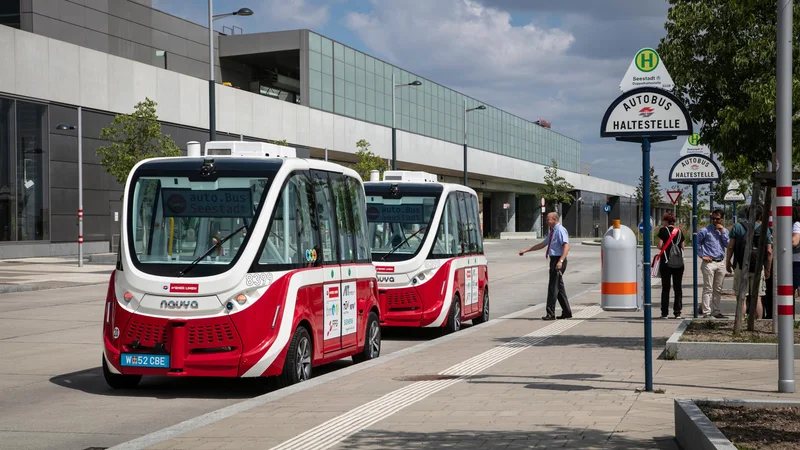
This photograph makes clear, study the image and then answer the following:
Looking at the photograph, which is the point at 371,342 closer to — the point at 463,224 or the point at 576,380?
the point at 576,380

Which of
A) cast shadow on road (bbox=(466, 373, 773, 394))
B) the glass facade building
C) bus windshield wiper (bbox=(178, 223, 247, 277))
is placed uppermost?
the glass facade building

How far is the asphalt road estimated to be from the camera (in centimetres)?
802

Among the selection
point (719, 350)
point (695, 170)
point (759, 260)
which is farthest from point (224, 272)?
point (695, 170)

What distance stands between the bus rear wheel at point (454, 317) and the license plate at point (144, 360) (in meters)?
6.71

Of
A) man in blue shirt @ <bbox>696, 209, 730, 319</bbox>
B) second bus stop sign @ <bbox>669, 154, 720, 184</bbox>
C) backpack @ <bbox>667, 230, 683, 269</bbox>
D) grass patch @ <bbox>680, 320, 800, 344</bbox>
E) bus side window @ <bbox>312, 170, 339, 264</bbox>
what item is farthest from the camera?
backpack @ <bbox>667, 230, 683, 269</bbox>

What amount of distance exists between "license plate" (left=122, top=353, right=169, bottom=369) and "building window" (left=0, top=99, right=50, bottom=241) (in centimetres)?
3078

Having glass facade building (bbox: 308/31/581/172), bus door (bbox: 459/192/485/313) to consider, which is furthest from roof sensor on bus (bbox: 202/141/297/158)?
glass facade building (bbox: 308/31/581/172)

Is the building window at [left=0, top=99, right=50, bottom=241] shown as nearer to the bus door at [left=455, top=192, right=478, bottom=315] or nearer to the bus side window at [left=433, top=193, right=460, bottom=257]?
the bus door at [left=455, top=192, right=478, bottom=315]

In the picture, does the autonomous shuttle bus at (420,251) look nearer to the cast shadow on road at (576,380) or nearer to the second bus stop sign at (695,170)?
the second bus stop sign at (695,170)

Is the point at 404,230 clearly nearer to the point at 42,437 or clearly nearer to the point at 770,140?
the point at 770,140

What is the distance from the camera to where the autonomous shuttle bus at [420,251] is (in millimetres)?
15203

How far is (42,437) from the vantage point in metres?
7.76

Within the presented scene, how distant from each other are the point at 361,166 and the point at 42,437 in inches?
1622

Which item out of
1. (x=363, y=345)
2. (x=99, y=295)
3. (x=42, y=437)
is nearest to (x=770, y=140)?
(x=363, y=345)
